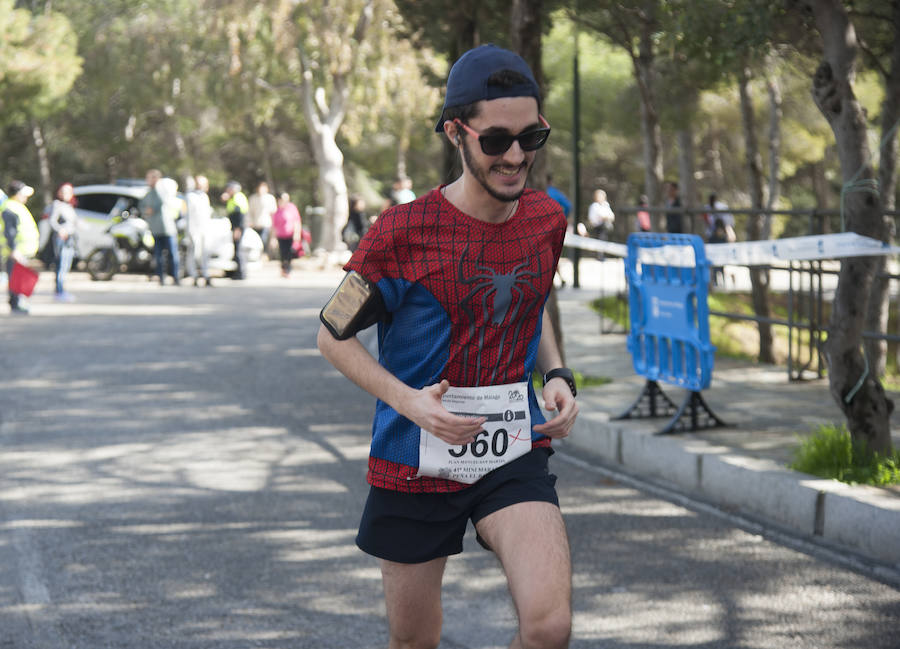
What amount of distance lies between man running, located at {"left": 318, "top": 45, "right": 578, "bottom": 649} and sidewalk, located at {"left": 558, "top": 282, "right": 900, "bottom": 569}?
3.16 metres

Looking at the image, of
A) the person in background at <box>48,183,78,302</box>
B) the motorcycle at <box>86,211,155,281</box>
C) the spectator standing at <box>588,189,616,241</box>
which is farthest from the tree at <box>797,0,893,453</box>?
the spectator standing at <box>588,189,616,241</box>

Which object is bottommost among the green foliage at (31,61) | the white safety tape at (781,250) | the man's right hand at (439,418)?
the man's right hand at (439,418)

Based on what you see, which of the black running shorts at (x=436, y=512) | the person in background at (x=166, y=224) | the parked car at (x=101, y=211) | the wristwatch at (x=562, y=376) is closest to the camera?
the black running shorts at (x=436, y=512)

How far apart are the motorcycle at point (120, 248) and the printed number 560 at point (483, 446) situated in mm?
Result: 21508

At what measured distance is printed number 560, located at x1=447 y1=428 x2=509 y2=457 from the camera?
3.18 meters

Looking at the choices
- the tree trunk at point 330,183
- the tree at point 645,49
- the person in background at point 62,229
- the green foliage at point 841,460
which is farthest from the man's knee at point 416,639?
the tree trunk at point 330,183

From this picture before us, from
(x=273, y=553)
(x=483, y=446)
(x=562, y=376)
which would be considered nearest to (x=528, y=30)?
(x=273, y=553)

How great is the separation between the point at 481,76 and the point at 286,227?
23013mm

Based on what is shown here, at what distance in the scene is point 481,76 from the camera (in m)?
3.07

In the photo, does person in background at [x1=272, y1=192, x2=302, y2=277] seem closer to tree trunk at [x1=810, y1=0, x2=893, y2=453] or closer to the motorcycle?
the motorcycle

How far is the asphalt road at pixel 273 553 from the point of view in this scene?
190 inches

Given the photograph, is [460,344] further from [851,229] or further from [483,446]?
[851,229]

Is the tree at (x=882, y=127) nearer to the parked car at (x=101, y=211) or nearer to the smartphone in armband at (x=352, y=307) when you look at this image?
the smartphone in armband at (x=352, y=307)

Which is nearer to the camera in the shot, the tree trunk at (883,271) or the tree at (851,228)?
the tree at (851,228)
